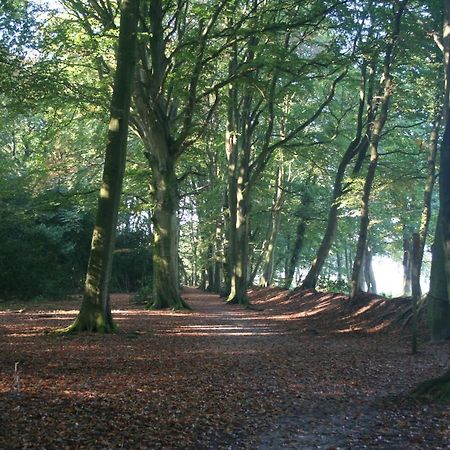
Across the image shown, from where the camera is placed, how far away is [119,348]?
9.98 m

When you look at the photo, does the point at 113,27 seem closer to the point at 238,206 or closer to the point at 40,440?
the point at 238,206

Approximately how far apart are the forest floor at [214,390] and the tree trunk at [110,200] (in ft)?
2.27

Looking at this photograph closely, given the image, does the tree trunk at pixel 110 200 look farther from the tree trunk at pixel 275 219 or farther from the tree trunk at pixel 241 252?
the tree trunk at pixel 275 219

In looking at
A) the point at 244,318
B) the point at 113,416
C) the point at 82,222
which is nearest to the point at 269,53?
the point at 244,318

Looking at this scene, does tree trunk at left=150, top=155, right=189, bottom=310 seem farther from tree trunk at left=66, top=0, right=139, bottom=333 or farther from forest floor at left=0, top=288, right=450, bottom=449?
tree trunk at left=66, top=0, right=139, bottom=333

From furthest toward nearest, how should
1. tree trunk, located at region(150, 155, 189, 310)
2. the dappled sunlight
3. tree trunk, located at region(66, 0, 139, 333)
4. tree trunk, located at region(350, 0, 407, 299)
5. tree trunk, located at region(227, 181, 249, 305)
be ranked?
tree trunk, located at region(227, 181, 249, 305), tree trunk, located at region(150, 155, 189, 310), tree trunk, located at region(350, 0, 407, 299), the dappled sunlight, tree trunk, located at region(66, 0, 139, 333)

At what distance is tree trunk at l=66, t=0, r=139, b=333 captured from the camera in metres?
11.5

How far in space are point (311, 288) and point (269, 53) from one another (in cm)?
1224

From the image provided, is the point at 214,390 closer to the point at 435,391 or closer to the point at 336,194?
the point at 435,391

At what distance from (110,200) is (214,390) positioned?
5.77m

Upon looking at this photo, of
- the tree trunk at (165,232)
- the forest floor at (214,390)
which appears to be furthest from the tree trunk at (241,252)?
the forest floor at (214,390)

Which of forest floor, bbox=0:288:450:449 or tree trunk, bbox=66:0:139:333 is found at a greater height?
tree trunk, bbox=66:0:139:333

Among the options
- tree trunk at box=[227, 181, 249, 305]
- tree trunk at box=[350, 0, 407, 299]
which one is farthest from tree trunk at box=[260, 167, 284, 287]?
tree trunk at box=[350, 0, 407, 299]

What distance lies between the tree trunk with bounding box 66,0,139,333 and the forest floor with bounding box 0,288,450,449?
2.27 feet
